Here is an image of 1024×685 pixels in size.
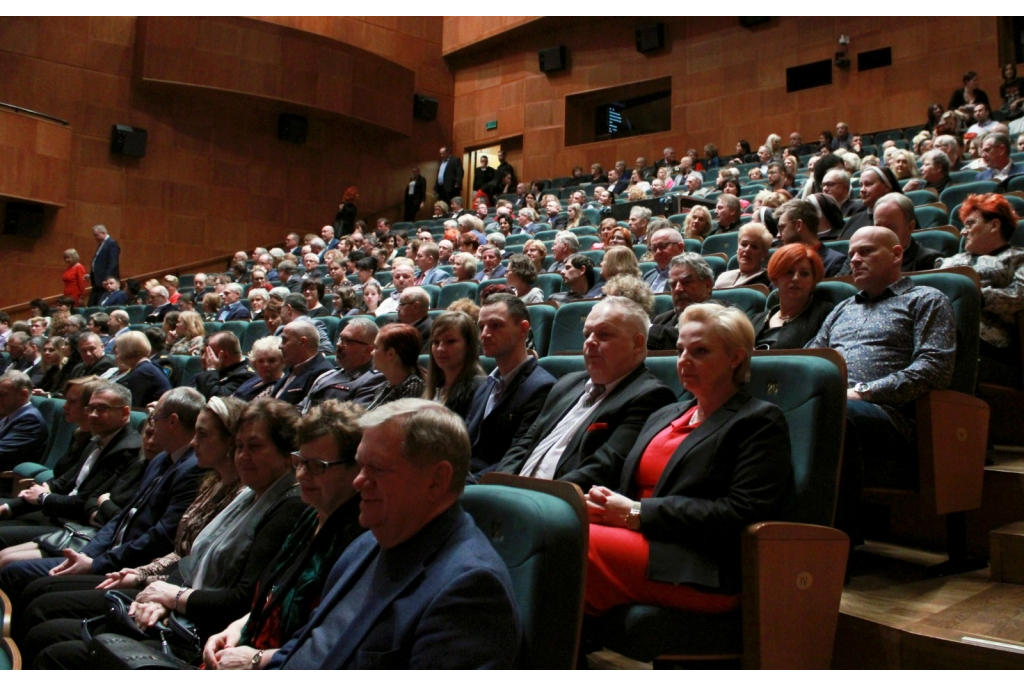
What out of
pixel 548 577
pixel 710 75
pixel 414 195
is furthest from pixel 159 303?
pixel 710 75

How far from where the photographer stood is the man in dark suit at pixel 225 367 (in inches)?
91.4

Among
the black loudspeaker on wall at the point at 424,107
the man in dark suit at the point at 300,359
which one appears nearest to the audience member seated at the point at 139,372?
the man in dark suit at the point at 300,359

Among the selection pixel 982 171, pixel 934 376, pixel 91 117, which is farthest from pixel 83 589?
pixel 91 117

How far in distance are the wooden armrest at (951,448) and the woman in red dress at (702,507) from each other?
0.34 meters

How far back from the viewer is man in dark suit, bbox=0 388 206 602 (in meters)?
1.32

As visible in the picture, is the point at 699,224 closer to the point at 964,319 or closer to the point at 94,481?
the point at 964,319

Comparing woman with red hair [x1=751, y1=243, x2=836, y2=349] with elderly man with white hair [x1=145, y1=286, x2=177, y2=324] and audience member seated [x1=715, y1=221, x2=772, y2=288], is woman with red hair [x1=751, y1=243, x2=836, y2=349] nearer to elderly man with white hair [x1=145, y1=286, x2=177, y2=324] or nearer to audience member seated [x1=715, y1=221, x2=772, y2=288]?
audience member seated [x1=715, y1=221, x2=772, y2=288]

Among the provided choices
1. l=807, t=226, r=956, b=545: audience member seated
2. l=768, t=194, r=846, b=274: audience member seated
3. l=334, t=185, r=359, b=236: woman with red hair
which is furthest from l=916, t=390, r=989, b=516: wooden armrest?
l=334, t=185, r=359, b=236: woman with red hair

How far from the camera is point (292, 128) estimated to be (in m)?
6.89

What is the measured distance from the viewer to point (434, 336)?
149 centimetres

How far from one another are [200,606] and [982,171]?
2.55m

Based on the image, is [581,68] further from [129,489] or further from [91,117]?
[129,489]

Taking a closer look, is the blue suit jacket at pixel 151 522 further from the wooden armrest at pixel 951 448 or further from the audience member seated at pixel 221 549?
the wooden armrest at pixel 951 448

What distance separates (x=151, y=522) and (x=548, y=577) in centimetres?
93
